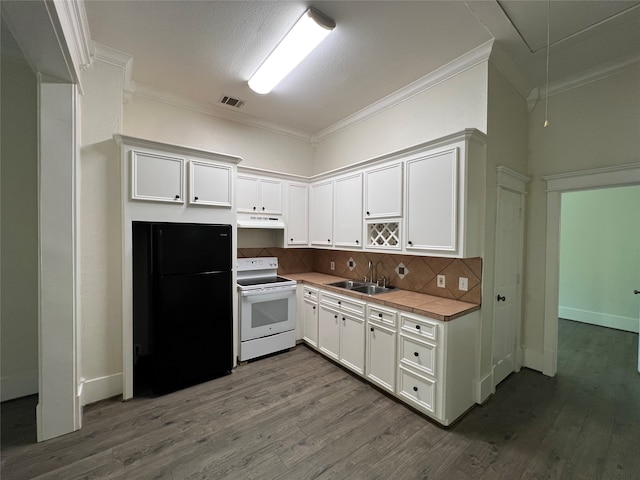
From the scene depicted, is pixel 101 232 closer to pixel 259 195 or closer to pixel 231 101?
pixel 259 195

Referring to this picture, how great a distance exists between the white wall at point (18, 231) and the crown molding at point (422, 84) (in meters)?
3.42

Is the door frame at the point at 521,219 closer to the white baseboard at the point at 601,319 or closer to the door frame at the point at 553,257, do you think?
the door frame at the point at 553,257

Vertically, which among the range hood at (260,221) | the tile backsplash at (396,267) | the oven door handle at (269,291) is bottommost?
the oven door handle at (269,291)

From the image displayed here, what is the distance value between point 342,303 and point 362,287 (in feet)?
1.79

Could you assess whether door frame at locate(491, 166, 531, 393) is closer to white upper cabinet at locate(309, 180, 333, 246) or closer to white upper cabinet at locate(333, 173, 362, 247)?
white upper cabinet at locate(333, 173, 362, 247)

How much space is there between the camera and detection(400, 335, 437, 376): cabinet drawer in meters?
2.15

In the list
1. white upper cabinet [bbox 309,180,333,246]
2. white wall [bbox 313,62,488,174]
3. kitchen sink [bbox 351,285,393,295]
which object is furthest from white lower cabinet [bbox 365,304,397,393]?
white wall [bbox 313,62,488,174]

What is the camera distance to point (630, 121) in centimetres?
243

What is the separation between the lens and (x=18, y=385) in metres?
2.46

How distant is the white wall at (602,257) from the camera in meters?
4.14

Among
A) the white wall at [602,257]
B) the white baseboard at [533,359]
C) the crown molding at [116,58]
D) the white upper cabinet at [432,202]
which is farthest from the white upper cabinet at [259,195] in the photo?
the white wall at [602,257]

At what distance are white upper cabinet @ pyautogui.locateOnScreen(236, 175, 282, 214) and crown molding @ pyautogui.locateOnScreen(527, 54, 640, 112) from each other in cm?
315

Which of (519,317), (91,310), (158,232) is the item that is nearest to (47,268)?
(91,310)

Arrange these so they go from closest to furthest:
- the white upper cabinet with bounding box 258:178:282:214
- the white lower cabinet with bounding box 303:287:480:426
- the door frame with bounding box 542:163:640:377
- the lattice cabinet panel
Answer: the white lower cabinet with bounding box 303:287:480:426
the door frame with bounding box 542:163:640:377
the lattice cabinet panel
the white upper cabinet with bounding box 258:178:282:214
